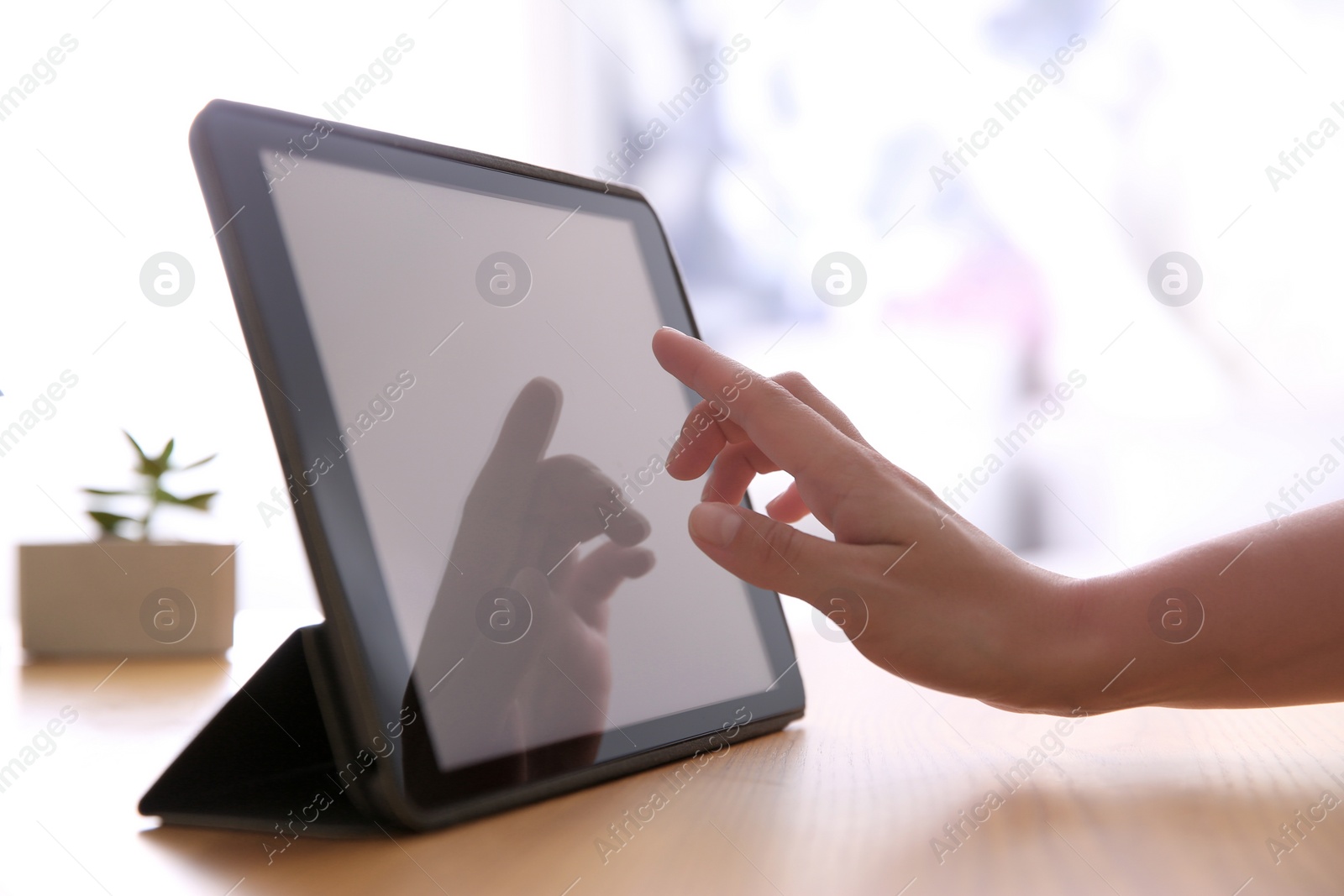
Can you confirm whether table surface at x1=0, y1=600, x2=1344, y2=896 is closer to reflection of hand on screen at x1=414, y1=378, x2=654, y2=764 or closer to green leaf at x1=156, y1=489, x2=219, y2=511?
reflection of hand on screen at x1=414, y1=378, x2=654, y2=764

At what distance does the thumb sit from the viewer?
1.42ft

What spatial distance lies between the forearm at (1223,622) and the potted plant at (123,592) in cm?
72

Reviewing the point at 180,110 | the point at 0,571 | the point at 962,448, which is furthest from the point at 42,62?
the point at 962,448

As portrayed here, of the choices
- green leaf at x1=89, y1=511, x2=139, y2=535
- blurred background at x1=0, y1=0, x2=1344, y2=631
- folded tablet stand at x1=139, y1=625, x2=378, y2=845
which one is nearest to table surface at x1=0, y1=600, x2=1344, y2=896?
folded tablet stand at x1=139, y1=625, x2=378, y2=845

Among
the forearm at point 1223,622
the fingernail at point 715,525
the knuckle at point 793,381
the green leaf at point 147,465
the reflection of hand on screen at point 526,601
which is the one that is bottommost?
the green leaf at point 147,465

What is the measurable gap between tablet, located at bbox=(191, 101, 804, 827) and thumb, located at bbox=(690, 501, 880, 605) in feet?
0.24

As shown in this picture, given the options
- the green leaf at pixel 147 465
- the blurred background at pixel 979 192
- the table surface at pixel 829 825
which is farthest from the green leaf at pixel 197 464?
the blurred background at pixel 979 192

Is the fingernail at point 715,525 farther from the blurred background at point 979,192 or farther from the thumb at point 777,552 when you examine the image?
the blurred background at point 979,192

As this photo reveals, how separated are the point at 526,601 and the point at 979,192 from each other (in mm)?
2530

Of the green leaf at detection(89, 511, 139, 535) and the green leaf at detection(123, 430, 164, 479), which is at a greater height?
the green leaf at detection(89, 511, 139, 535)

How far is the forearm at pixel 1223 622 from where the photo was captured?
46 centimetres

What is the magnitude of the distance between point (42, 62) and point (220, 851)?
6.62 feet

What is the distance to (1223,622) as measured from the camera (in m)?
0.47

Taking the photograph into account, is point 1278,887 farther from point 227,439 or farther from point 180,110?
point 180,110
